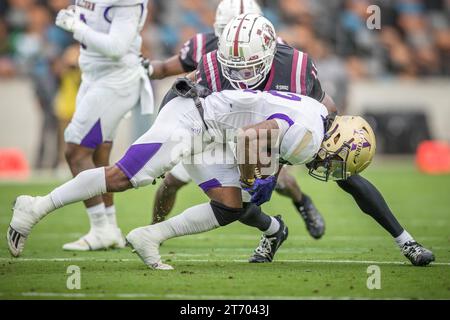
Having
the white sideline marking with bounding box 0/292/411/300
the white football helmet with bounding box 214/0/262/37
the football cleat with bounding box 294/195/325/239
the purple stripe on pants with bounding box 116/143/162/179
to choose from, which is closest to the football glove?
the white football helmet with bounding box 214/0/262/37

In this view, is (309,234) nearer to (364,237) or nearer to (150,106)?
(364,237)

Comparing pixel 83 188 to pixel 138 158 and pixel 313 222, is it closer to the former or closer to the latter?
pixel 138 158

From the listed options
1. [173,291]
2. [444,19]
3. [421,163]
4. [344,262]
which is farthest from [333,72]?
[173,291]

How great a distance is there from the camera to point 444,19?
58.9 feet

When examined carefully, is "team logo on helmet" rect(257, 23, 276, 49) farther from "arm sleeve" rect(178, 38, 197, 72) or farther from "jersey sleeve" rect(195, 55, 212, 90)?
"arm sleeve" rect(178, 38, 197, 72)

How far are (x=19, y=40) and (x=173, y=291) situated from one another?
11.6 meters

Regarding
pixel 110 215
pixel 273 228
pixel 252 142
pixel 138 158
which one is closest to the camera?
pixel 252 142

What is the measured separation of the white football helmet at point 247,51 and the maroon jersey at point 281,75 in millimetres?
77

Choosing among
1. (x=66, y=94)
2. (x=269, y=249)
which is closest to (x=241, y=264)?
(x=269, y=249)

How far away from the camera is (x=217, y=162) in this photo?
5.91m

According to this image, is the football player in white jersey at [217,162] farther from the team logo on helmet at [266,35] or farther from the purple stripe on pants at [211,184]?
the team logo on helmet at [266,35]

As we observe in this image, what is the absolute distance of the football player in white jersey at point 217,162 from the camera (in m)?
5.60

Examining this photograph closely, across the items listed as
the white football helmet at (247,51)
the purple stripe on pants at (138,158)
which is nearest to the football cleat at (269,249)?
the white football helmet at (247,51)

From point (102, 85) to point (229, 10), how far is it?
3.64ft
